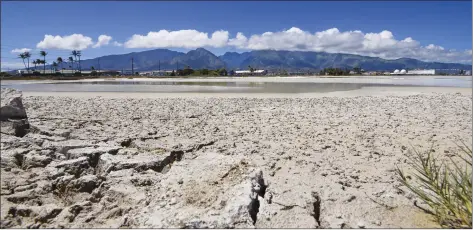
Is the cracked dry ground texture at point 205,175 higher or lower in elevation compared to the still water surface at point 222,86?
lower

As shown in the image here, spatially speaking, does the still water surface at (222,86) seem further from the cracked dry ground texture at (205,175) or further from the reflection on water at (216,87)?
the cracked dry ground texture at (205,175)

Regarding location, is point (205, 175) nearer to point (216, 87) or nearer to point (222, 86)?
point (216, 87)

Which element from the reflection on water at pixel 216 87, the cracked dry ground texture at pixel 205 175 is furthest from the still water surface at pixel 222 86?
the cracked dry ground texture at pixel 205 175

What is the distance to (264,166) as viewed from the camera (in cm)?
541

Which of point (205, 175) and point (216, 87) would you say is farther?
point (216, 87)

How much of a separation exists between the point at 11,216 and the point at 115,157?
71.4 inches

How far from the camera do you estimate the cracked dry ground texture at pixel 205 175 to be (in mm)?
3807

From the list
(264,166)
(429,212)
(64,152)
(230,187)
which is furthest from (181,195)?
(429,212)

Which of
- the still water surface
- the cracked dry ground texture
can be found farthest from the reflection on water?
the cracked dry ground texture

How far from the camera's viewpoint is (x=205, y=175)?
4.51 m

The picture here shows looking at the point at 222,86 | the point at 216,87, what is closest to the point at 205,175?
the point at 216,87

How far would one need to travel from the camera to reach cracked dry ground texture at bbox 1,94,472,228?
3.81 meters

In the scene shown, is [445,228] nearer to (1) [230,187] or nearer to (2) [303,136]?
(1) [230,187]

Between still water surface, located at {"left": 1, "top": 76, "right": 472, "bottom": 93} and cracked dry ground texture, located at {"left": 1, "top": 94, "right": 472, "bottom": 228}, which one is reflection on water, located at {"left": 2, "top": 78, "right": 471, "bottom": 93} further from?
cracked dry ground texture, located at {"left": 1, "top": 94, "right": 472, "bottom": 228}
